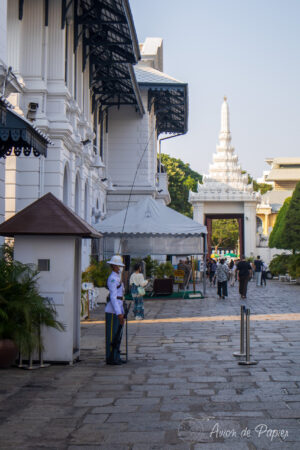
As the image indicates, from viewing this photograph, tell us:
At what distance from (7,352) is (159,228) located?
46.3ft

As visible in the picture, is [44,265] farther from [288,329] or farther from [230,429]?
[288,329]

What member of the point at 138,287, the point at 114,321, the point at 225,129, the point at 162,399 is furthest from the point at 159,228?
the point at 225,129

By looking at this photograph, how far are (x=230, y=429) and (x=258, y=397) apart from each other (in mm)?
1433

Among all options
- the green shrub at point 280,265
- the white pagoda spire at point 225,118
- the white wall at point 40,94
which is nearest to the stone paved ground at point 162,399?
the white wall at point 40,94

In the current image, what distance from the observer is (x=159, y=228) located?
23.0m

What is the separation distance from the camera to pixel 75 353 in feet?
33.2

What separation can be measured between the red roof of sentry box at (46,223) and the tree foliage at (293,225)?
92.1 ft

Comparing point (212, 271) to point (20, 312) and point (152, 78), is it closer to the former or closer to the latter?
point (152, 78)

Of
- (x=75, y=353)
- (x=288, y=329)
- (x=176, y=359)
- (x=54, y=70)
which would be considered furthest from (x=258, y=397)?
(x=54, y=70)

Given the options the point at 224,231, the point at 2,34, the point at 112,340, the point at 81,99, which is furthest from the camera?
the point at 224,231

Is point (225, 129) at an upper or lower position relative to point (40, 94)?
upper

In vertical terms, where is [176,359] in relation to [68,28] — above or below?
below

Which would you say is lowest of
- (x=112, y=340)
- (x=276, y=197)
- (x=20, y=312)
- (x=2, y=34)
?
(x=112, y=340)

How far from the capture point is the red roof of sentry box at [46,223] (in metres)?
9.82
